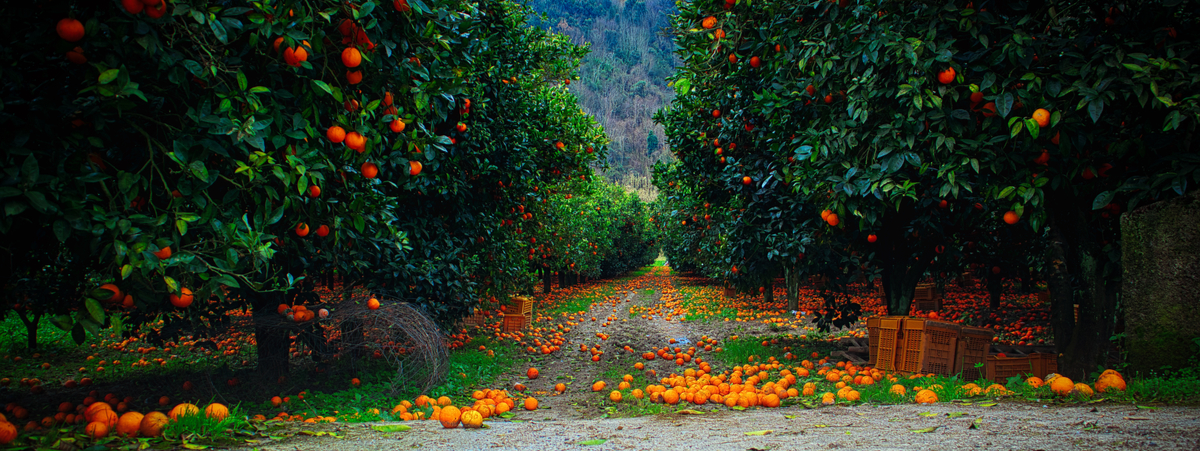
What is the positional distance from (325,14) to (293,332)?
3082mm

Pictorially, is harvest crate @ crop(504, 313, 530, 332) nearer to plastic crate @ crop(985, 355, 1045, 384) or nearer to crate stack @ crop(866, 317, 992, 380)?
crate stack @ crop(866, 317, 992, 380)

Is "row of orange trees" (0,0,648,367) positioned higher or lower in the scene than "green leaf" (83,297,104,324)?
higher

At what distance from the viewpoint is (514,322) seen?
35.2ft

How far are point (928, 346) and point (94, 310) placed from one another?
6.39 meters

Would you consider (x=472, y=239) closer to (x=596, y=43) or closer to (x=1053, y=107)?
(x=1053, y=107)

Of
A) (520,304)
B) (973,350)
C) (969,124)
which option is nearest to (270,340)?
(520,304)

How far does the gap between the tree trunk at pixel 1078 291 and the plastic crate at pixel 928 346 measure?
82cm

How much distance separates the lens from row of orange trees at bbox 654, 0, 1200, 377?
4.00 meters

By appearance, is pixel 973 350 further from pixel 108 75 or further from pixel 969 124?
pixel 108 75

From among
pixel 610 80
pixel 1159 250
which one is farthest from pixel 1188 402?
pixel 610 80

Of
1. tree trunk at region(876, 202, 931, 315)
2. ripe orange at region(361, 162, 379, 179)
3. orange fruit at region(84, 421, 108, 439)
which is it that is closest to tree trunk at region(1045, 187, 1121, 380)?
tree trunk at region(876, 202, 931, 315)

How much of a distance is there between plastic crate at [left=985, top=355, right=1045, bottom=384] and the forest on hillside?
7117cm

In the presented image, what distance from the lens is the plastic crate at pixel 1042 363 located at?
5.52 meters

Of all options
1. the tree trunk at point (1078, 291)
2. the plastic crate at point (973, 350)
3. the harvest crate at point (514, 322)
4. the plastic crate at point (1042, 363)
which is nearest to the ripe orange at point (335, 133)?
the tree trunk at point (1078, 291)
